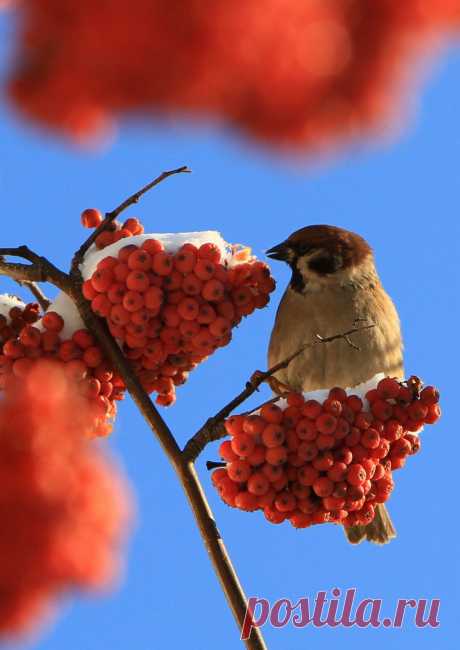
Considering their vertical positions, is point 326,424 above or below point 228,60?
above

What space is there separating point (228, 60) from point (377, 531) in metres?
3.66

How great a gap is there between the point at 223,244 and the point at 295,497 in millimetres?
782

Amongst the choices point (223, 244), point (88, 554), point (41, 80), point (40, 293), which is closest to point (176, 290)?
point (223, 244)

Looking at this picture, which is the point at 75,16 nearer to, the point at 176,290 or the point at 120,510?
the point at 120,510

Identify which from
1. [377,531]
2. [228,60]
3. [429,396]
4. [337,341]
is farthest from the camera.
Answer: [337,341]

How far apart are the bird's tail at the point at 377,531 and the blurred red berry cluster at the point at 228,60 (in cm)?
355

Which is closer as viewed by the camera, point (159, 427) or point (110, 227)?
point (159, 427)

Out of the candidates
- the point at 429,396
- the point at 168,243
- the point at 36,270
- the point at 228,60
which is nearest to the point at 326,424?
the point at 429,396

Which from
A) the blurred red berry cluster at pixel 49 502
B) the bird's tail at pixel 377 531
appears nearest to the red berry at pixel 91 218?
the bird's tail at pixel 377 531

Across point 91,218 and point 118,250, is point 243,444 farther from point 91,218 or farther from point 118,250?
point 91,218

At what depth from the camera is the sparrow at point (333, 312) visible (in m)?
4.22

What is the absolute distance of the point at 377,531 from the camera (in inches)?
149

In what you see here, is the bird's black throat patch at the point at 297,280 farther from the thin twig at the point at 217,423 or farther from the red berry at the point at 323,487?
the red berry at the point at 323,487

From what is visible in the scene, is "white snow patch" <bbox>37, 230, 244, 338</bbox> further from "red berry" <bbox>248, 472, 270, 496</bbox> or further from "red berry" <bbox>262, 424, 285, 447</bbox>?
"red berry" <bbox>248, 472, 270, 496</bbox>
